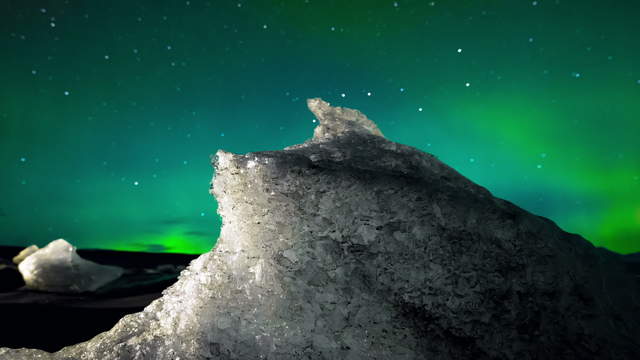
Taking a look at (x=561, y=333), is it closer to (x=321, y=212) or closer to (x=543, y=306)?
(x=543, y=306)

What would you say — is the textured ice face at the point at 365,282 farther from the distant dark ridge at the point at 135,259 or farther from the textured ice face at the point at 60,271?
the distant dark ridge at the point at 135,259

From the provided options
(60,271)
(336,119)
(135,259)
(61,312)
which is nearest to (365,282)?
(336,119)

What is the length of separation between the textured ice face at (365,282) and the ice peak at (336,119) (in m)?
1.34

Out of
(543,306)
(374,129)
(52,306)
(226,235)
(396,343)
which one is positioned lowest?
(52,306)

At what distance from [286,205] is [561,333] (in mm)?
1823

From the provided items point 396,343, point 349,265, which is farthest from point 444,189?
point 396,343

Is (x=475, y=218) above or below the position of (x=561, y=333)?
above

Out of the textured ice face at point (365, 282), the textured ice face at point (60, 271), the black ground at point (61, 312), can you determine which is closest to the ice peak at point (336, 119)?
the textured ice face at point (365, 282)

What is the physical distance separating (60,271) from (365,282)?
9583 mm

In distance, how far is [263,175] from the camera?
6.93ft

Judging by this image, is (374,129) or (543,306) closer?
(543,306)

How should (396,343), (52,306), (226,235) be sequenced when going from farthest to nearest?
(52,306) → (226,235) → (396,343)

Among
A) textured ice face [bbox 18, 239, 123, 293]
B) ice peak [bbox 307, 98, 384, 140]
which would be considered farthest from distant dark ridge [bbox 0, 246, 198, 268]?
ice peak [bbox 307, 98, 384, 140]

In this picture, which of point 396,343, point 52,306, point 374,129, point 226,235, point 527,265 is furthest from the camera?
point 52,306
